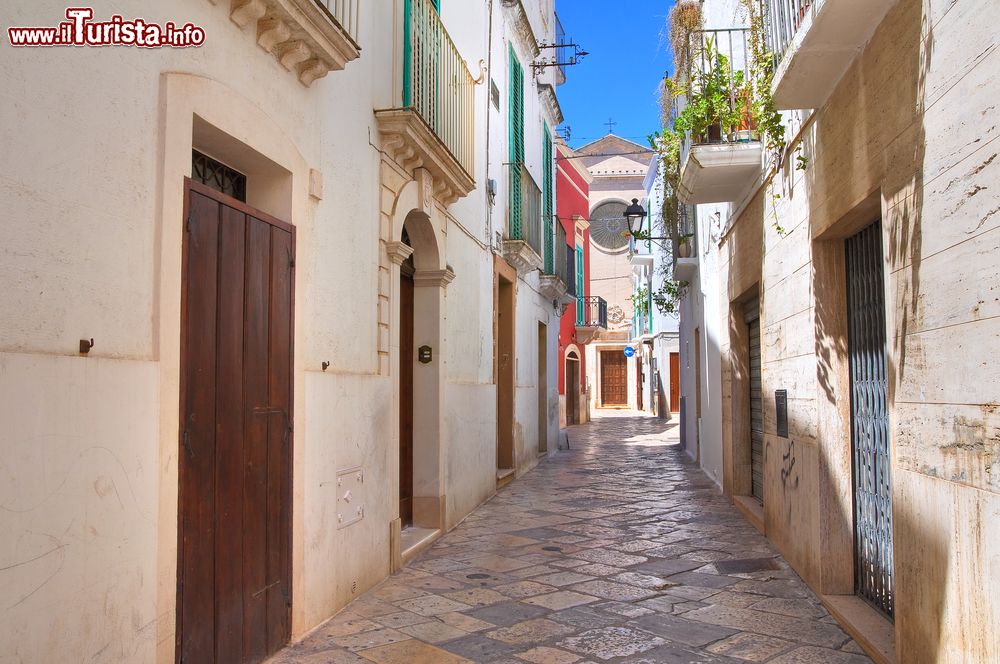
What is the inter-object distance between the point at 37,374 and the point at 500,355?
Result: 985cm

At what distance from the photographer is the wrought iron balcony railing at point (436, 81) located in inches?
251

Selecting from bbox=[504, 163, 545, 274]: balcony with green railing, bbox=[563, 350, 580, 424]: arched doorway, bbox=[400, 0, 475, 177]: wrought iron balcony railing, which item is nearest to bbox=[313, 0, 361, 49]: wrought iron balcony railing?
bbox=[400, 0, 475, 177]: wrought iron balcony railing

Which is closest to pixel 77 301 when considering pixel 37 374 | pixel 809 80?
pixel 37 374

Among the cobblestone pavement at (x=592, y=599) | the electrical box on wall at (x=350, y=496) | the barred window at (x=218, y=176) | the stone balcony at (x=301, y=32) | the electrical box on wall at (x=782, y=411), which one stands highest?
Answer: the stone balcony at (x=301, y=32)

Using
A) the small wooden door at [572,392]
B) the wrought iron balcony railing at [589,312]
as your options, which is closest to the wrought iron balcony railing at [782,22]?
the small wooden door at [572,392]

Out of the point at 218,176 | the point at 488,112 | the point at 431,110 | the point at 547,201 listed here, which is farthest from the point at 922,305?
the point at 547,201

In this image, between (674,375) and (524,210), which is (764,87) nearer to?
(524,210)

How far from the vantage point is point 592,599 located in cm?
531

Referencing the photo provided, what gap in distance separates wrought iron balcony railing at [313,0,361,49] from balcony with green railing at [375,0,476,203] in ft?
2.70

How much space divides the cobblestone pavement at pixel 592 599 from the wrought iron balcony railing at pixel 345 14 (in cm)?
347

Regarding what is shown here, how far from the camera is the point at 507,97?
11.9m

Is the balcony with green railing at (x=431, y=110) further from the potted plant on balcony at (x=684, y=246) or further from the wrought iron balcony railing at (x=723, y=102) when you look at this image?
the potted plant on balcony at (x=684, y=246)

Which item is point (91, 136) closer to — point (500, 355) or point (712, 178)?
point (712, 178)

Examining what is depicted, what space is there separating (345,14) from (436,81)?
7.36 feet
